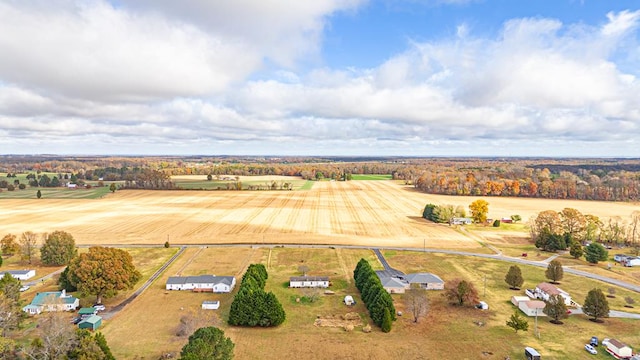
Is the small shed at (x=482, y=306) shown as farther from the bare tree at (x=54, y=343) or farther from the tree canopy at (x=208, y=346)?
the bare tree at (x=54, y=343)

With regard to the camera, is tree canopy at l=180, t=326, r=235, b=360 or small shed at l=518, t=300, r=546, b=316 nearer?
tree canopy at l=180, t=326, r=235, b=360

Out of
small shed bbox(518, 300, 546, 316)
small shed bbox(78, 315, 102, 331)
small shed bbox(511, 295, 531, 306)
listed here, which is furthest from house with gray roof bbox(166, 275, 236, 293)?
small shed bbox(518, 300, 546, 316)

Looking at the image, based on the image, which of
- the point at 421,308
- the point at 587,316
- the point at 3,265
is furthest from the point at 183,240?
the point at 587,316

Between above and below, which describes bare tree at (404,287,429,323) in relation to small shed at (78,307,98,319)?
above

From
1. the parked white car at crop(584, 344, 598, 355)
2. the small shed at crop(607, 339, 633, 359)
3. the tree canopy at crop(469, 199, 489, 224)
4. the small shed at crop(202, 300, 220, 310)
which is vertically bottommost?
the small shed at crop(202, 300, 220, 310)

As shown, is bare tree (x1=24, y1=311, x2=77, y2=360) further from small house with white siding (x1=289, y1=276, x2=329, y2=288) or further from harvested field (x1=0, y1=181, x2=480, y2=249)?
harvested field (x1=0, y1=181, x2=480, y2=249)

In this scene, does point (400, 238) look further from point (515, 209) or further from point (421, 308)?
point (515, 209)
